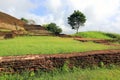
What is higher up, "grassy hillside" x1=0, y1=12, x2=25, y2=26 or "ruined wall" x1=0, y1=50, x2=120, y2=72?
"grassy hillside" x1=0, y1=12, x2=25, y2=26

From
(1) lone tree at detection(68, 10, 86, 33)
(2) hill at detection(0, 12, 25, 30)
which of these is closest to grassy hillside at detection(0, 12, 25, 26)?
(2) hill at detection(0, 12, 25, 30)

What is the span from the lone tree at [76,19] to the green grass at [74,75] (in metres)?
27.6

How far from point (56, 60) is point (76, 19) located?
92.9 ft

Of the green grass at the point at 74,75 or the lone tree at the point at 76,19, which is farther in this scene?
the lone tree at the point at 76,19

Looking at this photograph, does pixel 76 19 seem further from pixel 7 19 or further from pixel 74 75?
pixel 74 75

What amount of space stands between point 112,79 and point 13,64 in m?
2.71

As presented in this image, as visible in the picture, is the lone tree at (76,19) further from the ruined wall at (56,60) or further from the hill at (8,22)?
the ruined wall at (56,60)

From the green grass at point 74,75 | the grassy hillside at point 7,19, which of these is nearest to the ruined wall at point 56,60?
the green grass at point 74,75

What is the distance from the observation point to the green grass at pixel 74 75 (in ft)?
21.7

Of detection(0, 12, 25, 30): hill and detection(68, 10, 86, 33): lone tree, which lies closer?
detection(0, 12, 25, 30): hill

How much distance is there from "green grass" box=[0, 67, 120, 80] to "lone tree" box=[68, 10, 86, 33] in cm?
2758

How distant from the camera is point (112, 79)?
24.0ft

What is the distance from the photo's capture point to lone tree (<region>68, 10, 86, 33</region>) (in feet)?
116

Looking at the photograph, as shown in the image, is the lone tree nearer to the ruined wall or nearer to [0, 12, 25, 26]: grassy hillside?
[0, 12, 25, 26]: grassy hillside
